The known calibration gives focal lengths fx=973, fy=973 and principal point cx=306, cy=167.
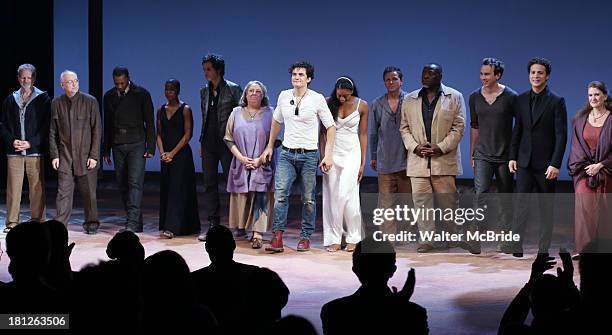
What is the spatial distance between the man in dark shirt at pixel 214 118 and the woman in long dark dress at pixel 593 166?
2598mm

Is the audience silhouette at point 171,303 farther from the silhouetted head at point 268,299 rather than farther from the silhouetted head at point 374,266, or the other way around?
the silhouetted head at point 374,266

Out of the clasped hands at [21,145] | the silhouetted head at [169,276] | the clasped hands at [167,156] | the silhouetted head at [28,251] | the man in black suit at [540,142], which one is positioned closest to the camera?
the silhouetted head at [169,276]

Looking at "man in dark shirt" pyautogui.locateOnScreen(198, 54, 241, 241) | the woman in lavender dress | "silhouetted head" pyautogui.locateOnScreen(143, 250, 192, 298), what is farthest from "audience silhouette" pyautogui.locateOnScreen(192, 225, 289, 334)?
"man in dark shirt" pyautogui.locateOnScreen(198, 54, 241, 241)

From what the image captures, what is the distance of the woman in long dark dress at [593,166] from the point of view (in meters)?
6.59

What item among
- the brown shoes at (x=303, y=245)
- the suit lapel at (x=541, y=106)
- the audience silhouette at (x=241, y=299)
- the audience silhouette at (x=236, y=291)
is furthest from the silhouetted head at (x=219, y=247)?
the suit lapel at (x=541, y=106)

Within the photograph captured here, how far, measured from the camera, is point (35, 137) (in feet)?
26.2

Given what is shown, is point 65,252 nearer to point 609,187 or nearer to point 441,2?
point 609,187

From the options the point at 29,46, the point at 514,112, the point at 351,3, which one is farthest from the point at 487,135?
the point at 29,46

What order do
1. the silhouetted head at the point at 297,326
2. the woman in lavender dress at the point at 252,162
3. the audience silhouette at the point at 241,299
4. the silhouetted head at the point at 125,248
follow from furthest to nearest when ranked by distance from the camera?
1. the woman in lavender dress at the point at 252,162
2. the silhouetted head at the point at 125,248
3. the audience silhouette at the point at 241,299
4. the silhouetted head at the point at 297,326

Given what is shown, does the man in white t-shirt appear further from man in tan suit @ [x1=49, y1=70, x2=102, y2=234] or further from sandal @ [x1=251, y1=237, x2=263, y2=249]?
man in tan suit @ [x1=49, y1=70, x2=102, y2=234]

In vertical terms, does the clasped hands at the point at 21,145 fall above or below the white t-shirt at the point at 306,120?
below

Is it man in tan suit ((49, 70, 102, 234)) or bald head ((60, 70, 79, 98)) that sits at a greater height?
bald head ((60, 70, 79, 98))

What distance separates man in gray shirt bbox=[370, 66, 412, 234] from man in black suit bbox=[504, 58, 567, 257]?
0.88 meters

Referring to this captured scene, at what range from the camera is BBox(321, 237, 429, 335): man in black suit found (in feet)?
9.27
